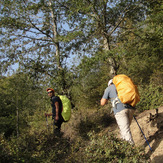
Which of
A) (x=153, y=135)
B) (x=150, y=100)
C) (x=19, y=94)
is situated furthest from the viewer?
(x=19, y=94)

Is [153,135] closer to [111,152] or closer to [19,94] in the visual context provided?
[111,152]

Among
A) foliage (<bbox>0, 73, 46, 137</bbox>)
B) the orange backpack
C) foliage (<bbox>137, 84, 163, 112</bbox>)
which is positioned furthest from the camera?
foliage (<bbox>0, 73, 46, 137</bbox>)

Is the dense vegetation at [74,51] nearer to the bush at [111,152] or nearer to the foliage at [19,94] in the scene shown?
the foliage at [19,94]

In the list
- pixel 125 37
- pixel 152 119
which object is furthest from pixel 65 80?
pixel 152 119

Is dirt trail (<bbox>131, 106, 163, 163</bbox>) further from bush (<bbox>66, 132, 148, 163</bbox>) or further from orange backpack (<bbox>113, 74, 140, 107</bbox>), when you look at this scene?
orange backpack (<bbox>113, 74, 140, 107</bbox>)

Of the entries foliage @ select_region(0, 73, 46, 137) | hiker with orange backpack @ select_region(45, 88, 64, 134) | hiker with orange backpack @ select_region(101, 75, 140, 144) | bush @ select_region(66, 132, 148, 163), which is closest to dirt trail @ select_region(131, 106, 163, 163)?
hiker with orange backpack @ select_region(101, 75, 140, 144)

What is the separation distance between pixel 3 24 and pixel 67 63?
3474mm

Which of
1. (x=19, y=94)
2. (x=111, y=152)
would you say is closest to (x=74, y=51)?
(x=19, y=94)

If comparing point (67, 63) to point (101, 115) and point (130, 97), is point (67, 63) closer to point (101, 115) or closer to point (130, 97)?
point (101, 115)

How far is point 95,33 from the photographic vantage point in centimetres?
728

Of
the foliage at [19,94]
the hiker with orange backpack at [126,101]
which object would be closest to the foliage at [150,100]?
the hiker with orange backpack at [126,101]

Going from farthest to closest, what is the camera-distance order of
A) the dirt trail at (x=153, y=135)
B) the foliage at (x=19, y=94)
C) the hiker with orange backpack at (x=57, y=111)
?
1. the foliage at (x=19, y=94)
2. the hiker with orange backpack at (x=57, y=111)
3. the dirt trail at (x=153, y=135)

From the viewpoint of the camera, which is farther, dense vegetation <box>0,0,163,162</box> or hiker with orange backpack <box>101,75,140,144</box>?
dense vegetation <box>0,0,163,162</box>

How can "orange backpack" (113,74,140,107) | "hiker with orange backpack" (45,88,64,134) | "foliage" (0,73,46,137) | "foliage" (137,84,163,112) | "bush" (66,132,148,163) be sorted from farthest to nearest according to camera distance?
"foliage" (0,73,46,137) < "foliage" (137,84,163,112) < "hiker with orange backpack" (45,88,64,134) < "orange backpack" (113,74,140,107) < "bush" (66,132,148,163)
